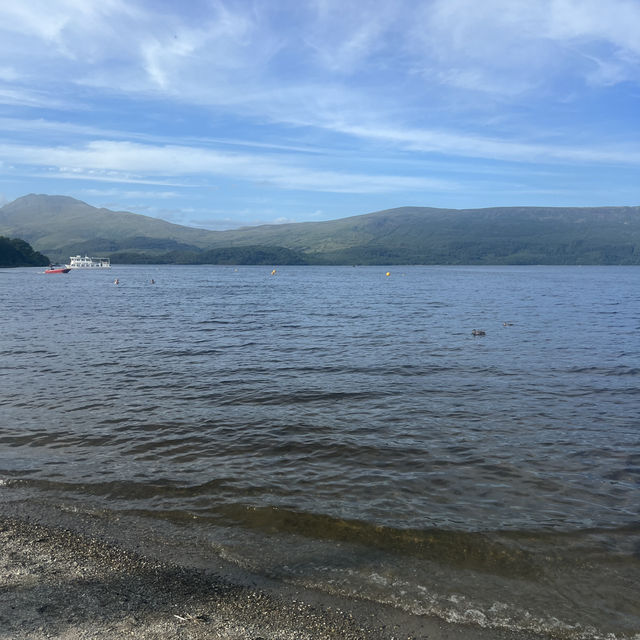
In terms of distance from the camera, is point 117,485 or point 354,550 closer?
point 354,550

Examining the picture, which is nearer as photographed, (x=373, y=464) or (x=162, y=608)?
(x=162, y=608)

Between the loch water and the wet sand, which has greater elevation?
the wet sand

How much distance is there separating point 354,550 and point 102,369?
62.5ft

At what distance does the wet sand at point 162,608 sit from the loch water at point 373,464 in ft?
1.66

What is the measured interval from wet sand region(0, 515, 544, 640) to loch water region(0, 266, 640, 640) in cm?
51

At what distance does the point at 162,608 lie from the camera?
278 inches

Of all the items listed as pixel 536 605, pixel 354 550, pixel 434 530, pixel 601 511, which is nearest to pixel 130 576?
pixel 354 550

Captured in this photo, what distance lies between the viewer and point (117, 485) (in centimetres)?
1177

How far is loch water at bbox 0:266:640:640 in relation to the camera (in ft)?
27.5

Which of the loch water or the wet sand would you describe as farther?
the loch water

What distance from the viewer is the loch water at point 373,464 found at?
27.5ft

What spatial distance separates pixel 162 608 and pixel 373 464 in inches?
283

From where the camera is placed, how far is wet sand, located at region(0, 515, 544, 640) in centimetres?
653

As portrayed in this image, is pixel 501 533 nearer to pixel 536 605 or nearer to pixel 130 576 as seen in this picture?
pixel 536 605
